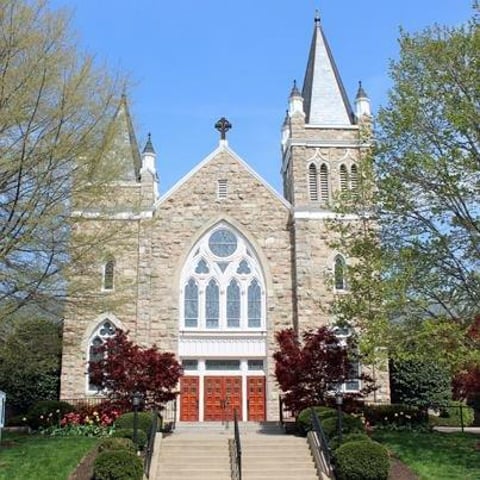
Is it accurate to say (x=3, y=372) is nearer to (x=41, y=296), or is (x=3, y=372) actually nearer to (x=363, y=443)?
(x=41, y=296)

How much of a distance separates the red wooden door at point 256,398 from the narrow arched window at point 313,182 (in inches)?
286

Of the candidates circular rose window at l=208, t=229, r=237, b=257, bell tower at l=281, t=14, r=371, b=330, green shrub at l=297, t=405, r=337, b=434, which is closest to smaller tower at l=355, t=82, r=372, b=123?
bell tower at l=281, t=14, r=371, b=330

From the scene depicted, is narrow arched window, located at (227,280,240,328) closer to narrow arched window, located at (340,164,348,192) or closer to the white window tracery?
the white window tracery

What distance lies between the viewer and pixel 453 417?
2630cm

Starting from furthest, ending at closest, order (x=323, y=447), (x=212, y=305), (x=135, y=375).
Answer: (x=212, y=305)
(x=135, y=375)
(x=323, y=447)

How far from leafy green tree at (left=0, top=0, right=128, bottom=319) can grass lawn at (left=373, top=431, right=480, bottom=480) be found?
824 centimetres

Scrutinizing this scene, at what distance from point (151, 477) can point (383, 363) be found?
18.9ft

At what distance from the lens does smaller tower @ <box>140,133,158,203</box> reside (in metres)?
26.2

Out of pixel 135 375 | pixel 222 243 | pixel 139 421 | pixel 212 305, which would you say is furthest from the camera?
pixel 222 243

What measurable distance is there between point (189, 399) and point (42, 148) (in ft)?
45.9

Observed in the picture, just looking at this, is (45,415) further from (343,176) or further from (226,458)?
(343,176)

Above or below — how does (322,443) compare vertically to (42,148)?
below

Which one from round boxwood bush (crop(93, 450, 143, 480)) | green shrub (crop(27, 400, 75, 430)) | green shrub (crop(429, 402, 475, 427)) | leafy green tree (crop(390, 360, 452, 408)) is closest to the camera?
round boxwood bush (crop(93, 450, 143, 480))

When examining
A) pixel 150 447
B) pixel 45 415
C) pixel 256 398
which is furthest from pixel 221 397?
pixel 150 447
